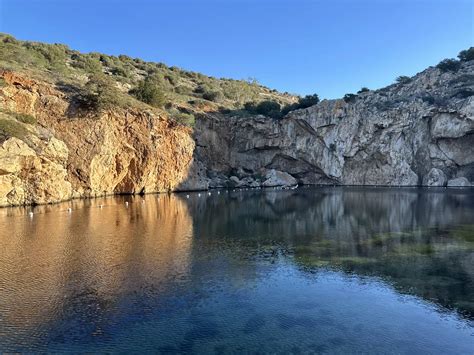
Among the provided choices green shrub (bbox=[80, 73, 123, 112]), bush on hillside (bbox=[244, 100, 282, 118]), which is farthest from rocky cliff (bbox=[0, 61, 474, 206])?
bush on hillside (bbox=[244, 100, 282, 118])

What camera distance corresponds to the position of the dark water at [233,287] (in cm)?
1061

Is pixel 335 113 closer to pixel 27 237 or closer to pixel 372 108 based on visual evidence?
Answer: pixel 372 108

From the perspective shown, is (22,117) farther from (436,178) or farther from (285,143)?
(436,178)

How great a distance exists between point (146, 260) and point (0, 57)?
39.9 meters

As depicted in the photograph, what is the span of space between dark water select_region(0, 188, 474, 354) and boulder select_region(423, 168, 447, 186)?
52271 millimetres

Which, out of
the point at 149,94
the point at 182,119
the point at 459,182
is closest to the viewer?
the point at 149,94

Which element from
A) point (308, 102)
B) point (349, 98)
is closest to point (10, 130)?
point (308, 102)

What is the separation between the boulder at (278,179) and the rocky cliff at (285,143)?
0.21 metres

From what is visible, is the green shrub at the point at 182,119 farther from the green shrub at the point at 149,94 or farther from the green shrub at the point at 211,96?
the green shrub at the point at 211,96

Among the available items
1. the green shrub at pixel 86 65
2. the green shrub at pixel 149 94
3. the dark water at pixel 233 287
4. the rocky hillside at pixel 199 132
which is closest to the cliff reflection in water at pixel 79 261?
the dark water at pixel 233 287

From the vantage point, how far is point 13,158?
3250cm

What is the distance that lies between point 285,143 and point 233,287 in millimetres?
69416

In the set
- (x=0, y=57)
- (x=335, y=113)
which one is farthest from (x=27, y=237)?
(x=335, y=113)

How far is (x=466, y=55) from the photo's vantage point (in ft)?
280
